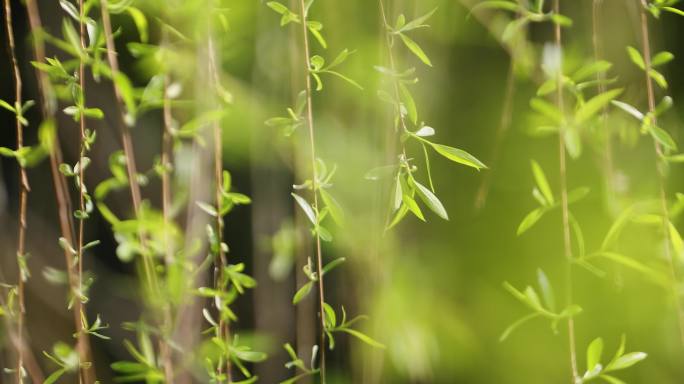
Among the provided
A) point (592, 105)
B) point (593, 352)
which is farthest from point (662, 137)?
point (593, 352)

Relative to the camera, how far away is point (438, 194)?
933mm

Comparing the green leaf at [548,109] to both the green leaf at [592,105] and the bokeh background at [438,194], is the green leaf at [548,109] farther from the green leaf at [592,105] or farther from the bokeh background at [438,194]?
the bokeh background at [438,194]

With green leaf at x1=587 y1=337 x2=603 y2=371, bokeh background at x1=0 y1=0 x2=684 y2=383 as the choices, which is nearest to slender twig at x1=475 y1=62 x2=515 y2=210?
bokeh background at x1=0 y1=0 x2=684 y2=383

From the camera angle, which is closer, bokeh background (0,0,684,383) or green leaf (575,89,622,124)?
green leaf (575,89,622,124)

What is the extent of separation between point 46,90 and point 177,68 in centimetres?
11

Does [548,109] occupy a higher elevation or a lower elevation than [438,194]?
higher

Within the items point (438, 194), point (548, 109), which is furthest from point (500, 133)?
point (438, 194)

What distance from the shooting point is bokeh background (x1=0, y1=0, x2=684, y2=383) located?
83 cm

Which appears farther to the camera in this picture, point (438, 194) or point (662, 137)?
point (438, 194)

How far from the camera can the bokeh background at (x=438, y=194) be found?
83 cm

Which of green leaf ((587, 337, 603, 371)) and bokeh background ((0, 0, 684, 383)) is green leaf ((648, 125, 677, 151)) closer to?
green leaf ((587, 337, 603, 371))

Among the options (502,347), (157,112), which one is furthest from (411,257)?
(157,112)

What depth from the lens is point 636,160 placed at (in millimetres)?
881

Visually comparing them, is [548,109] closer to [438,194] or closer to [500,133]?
[500,133]
